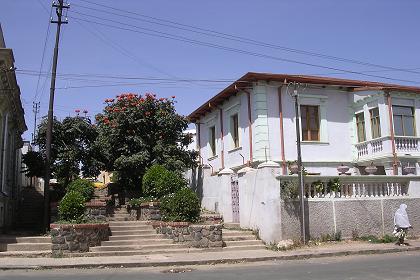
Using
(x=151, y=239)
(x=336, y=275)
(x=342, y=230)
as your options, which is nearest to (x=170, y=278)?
(x=336, y=275)

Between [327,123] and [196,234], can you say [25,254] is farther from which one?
[327,123]

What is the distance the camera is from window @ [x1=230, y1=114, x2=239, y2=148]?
943 inches

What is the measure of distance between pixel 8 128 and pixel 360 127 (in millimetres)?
16381

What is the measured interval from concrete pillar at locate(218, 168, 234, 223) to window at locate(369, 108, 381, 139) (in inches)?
300

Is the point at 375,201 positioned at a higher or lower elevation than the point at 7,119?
lower

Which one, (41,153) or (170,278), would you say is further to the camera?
(41,153)

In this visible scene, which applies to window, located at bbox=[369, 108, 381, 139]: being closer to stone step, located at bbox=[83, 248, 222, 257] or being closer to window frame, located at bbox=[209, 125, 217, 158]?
window frame, located at bbox=[209, 125, 217, 158]

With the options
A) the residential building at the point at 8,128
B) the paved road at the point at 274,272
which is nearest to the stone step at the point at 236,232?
the paved road at the point at 274,272

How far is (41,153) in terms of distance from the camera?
21844 millimetres

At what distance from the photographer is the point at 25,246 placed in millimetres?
13648

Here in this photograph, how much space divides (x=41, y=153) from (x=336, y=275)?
52.8 feet

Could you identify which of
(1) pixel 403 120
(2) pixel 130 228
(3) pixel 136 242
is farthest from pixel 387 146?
(3) pixel 136 242

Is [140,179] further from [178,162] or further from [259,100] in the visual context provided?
[259,100]

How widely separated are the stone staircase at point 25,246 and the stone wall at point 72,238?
38 centimetres
